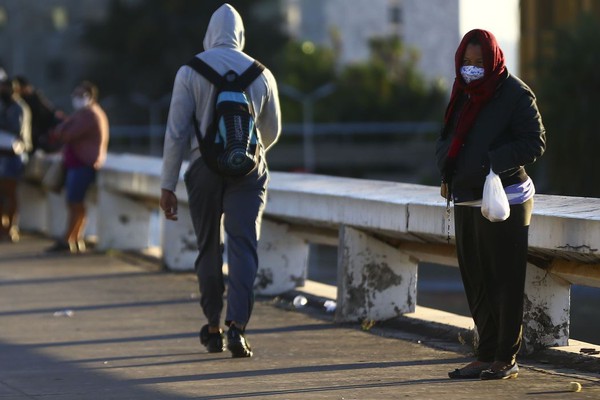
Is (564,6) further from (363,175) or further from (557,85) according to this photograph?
(363,175)

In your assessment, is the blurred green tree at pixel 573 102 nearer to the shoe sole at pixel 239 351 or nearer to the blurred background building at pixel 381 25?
the shoe sole at pixel 239 351

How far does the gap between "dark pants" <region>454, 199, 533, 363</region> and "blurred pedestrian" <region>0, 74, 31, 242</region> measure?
10703mm

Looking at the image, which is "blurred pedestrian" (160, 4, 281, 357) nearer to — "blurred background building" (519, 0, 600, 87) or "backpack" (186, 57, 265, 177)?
"backpack" (186, 57, 265, 177)

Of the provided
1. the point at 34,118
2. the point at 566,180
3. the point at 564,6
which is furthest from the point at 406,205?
the point at 564,6

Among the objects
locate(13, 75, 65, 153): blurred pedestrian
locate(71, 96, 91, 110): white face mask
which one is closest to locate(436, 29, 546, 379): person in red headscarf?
locate(71, 96, 91, 110): white face mask

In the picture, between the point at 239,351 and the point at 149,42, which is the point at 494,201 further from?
the point at 149,42

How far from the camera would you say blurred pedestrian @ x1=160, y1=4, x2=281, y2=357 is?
8641 mm

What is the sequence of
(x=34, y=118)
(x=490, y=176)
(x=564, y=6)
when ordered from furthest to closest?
(x=564, y=6)
(x=34, y=118)
(x=490, y=176)

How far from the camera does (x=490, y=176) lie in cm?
723

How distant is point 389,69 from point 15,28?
89.4 feet

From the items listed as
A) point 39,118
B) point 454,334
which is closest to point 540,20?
point 39,118

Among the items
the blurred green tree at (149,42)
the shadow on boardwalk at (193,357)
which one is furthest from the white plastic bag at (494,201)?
the blurred green tree at (149,42)

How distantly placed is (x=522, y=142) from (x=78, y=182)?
955 centimetres

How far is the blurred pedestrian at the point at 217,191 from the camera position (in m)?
8.64
